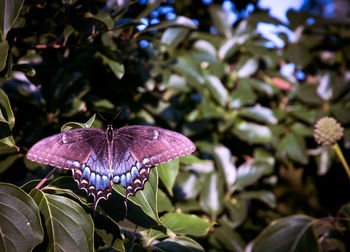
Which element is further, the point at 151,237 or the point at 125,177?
the point at 151,237

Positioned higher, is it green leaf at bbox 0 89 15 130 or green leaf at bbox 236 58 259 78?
green leaf at bbox 0 89 15 130

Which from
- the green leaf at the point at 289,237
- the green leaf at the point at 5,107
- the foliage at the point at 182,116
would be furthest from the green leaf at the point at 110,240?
the green leaf at the point at 289,237

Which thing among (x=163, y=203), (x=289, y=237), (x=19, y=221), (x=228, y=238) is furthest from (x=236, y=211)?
(x=19, y=221)

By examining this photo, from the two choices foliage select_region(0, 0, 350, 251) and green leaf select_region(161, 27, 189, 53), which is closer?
foliage select_region(0, 0, 350, 251)

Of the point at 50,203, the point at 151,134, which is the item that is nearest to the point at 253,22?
the point at 151,134

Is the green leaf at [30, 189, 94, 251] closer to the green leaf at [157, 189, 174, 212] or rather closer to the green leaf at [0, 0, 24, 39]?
the green leaf at [157, 189, 174, 212]

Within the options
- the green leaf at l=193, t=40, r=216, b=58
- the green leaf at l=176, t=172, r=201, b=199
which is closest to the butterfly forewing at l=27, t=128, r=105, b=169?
the green leaf at l=176, t=172, r=201, b=199

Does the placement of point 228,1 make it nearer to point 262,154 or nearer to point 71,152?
point 262,154
